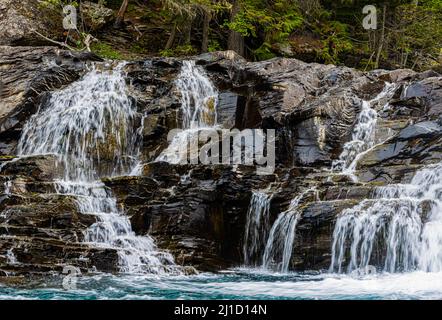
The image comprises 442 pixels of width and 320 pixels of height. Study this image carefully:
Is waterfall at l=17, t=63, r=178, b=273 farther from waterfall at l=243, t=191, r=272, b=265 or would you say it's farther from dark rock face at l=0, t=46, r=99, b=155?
waterfall at l=243, t=191, r=272, b=265

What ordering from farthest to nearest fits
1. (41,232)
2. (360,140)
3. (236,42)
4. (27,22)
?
(236,42), (27,22), (360,140), (41,232)

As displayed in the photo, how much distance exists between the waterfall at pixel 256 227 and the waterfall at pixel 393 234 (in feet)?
6.62

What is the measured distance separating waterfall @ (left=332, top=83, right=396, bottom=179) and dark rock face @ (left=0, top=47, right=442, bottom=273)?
19 centimetres

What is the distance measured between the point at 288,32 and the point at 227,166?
469 inches

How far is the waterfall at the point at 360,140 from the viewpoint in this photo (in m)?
14.8

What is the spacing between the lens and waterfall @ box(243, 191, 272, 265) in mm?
13102

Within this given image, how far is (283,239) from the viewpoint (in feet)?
41.0

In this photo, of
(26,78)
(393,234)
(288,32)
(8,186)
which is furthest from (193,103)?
(393,234)

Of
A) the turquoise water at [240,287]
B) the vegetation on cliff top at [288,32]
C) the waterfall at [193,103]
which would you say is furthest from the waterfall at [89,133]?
the vegetation on cliff top at [288,32]

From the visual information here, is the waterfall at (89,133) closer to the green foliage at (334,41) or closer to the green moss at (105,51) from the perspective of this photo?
the green moss at (105,51)

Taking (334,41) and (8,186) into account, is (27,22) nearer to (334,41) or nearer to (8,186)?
(8,186)

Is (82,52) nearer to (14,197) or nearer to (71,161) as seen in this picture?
(71,161)

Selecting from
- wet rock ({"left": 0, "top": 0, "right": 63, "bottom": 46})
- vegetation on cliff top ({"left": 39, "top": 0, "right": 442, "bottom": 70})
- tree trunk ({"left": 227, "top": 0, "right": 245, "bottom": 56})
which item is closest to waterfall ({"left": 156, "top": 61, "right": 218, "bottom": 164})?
vegetation on cliff top ({"left": 39, "top": 0, "right": 442, "bottom": 70})

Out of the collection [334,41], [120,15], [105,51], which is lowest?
[105,51]
